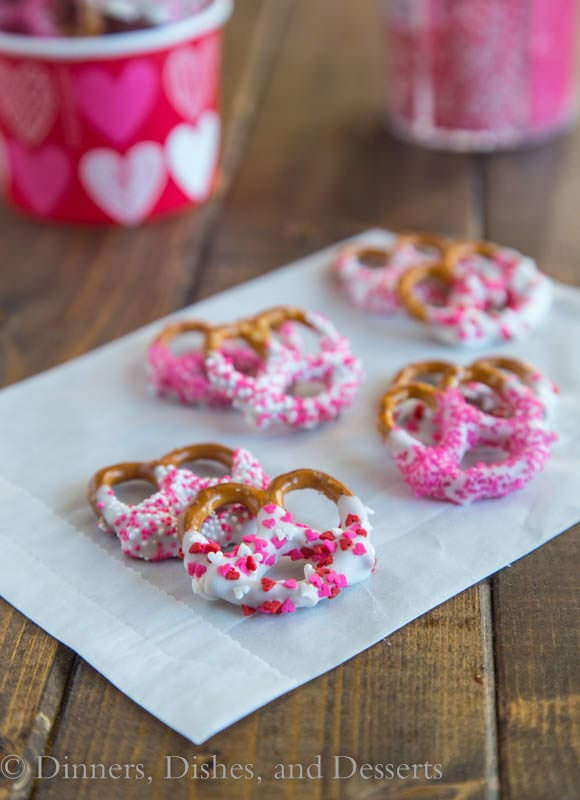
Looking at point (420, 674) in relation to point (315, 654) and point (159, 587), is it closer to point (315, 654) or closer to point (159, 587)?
point (315, 654)

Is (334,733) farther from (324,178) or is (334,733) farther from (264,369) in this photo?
(324,178)

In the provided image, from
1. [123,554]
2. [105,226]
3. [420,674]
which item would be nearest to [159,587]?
[123,554]

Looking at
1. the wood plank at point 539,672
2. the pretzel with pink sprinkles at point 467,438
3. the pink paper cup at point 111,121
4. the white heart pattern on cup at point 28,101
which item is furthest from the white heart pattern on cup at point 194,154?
the wood plank at point 539,672

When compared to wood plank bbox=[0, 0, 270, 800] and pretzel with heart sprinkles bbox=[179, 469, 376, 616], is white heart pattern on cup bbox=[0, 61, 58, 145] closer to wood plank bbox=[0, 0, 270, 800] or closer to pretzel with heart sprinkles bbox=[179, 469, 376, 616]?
wood plank bbox=[0, 0, 270, 800]

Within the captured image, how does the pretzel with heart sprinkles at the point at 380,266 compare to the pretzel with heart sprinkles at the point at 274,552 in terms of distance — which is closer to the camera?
the pretzel with heart sprinkles at the point at 274,552

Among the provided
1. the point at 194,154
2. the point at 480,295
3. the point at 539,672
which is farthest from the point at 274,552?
the point at 194,154

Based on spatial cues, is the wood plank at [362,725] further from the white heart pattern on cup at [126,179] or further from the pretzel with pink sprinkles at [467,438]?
the white heart pattern on cup at [126,179]
